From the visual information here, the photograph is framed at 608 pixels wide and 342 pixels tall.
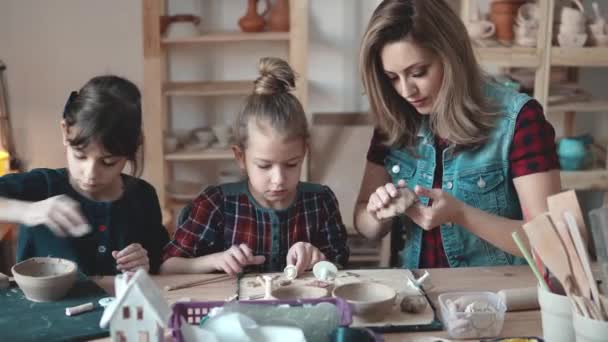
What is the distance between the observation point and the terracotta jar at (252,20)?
3.20m

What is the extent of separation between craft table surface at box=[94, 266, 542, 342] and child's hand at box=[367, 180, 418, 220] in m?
0.16

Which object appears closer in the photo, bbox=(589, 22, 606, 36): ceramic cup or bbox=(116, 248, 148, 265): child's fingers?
bbox=(116, 248, 148, 265): child's fingers

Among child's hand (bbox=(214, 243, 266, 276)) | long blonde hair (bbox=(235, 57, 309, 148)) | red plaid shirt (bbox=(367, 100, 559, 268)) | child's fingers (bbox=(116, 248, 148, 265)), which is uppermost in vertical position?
long blonde hair (bbox=(235, 57, 309, 148))

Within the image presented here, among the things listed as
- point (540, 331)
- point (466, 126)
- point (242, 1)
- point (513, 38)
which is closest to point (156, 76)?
point (242, 1)

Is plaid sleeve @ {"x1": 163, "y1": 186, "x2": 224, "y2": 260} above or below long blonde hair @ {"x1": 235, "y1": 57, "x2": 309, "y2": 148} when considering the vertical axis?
below

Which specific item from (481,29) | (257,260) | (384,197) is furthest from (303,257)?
(481,29)

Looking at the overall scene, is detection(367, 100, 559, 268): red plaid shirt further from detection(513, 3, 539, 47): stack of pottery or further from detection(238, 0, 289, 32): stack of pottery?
detection(238, 0, 289, 32): stack of pottery

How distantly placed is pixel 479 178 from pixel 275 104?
0.50 meters

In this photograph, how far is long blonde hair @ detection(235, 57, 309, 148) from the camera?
1631 mm

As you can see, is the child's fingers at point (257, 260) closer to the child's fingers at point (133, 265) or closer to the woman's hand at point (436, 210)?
the child's fingers at point (133, 265)

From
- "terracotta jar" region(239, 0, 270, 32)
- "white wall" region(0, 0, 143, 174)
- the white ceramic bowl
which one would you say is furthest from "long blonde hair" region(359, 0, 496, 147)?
"white wall" region(0, 0, 143, 174)

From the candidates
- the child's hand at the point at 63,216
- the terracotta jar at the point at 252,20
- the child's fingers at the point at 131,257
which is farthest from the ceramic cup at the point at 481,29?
the child's hand at the point at 63,216

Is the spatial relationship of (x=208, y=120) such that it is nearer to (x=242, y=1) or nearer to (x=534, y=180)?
(x=242, y=1)

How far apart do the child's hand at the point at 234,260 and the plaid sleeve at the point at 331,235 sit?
246mm
